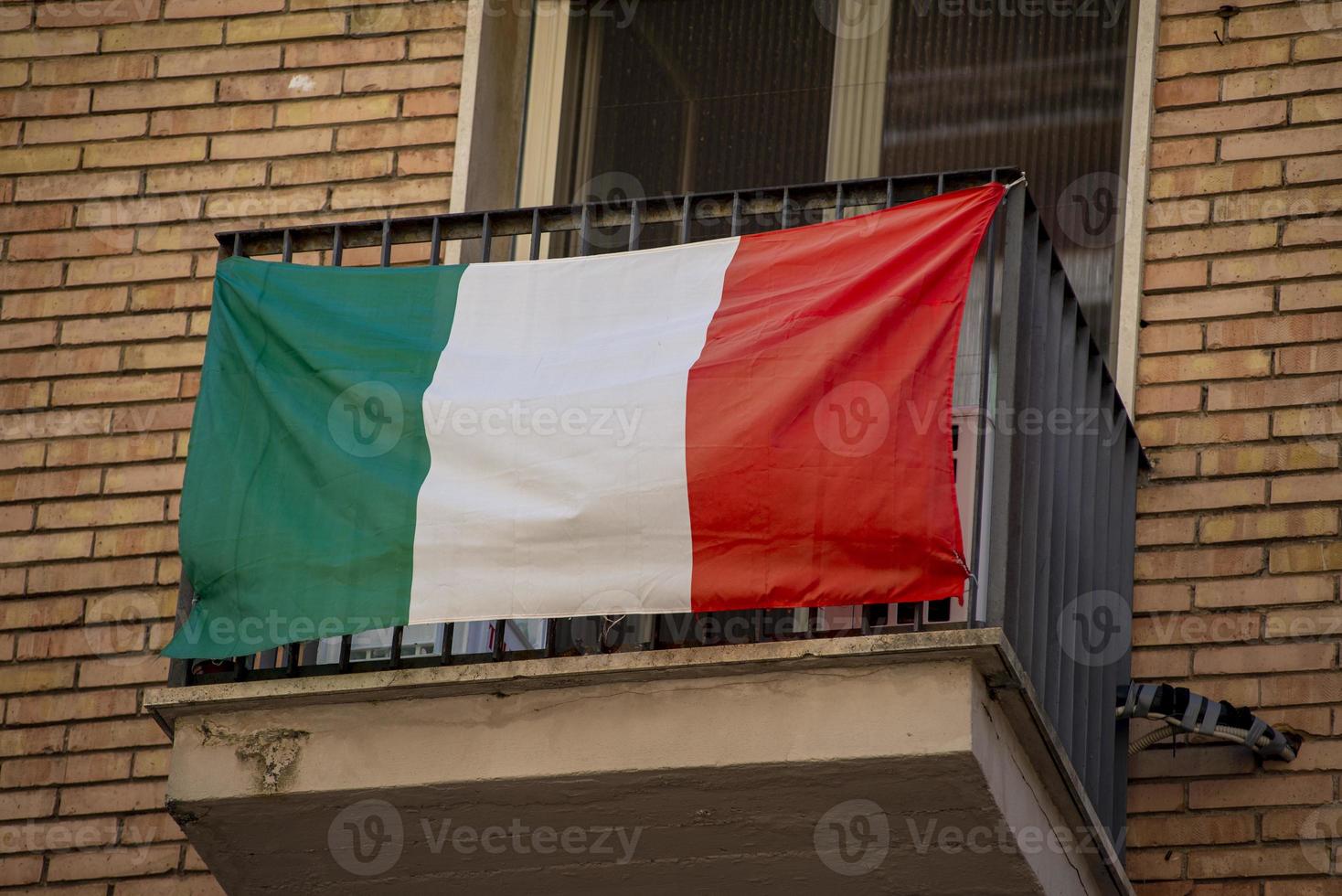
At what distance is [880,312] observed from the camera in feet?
18.9

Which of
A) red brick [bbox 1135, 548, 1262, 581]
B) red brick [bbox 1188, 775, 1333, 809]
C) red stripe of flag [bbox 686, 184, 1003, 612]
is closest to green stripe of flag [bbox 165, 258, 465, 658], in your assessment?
red stripe of flag [bbox 686, 184, 1003, 612]

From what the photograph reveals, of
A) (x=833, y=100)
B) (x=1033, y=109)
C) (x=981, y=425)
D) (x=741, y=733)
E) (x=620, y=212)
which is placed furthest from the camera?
(x=833, y=100)

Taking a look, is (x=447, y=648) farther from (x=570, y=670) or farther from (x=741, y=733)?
(x=741, y=733)

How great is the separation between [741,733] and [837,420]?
0.88 m

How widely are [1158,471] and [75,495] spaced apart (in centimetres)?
391

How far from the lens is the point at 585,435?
5.88m

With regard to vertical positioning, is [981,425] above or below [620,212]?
below

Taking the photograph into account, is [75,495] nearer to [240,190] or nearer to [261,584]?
[240,190]

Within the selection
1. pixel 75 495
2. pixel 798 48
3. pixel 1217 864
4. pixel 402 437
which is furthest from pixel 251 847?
pixel 798 48

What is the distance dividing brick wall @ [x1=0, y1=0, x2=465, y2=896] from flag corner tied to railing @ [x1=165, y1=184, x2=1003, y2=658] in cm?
156

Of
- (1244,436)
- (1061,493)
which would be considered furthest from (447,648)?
(1244,436)

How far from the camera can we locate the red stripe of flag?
5555 mm

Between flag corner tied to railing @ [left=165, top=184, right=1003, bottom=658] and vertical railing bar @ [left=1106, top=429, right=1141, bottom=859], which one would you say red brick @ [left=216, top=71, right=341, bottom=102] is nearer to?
flag corner tied to railing @ [left=165, top=184, right=1003, bottom=658]

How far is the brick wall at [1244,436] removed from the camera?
6.52 m
